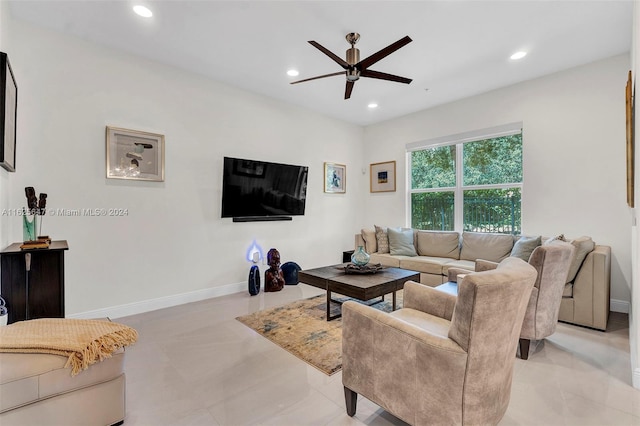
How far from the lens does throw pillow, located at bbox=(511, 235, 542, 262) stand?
3.41 m

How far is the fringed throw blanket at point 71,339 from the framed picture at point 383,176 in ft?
15.4

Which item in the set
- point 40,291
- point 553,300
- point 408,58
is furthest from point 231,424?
point 408,58

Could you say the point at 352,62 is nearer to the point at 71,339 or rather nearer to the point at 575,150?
the point at 71,339

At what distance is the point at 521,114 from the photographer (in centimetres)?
397

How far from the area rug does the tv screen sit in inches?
59.2

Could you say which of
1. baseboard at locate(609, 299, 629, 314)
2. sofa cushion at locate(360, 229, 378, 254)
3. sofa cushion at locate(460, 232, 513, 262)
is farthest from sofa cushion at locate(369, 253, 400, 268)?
baseboard at locate(609, 299, 629, 314)

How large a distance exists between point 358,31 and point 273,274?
10.4 ft

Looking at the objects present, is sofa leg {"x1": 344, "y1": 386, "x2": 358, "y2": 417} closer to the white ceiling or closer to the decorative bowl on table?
the decorative bowl on table

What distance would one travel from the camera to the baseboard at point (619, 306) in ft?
10.7

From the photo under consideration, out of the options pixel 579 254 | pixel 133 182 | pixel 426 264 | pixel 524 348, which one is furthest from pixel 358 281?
pixel 133 182

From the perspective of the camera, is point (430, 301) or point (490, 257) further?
point (490, 257)

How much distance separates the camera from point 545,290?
7.27 feet

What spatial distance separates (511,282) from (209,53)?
3.53 meters

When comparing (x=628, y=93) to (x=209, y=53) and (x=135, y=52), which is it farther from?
(x=135, y=52)
